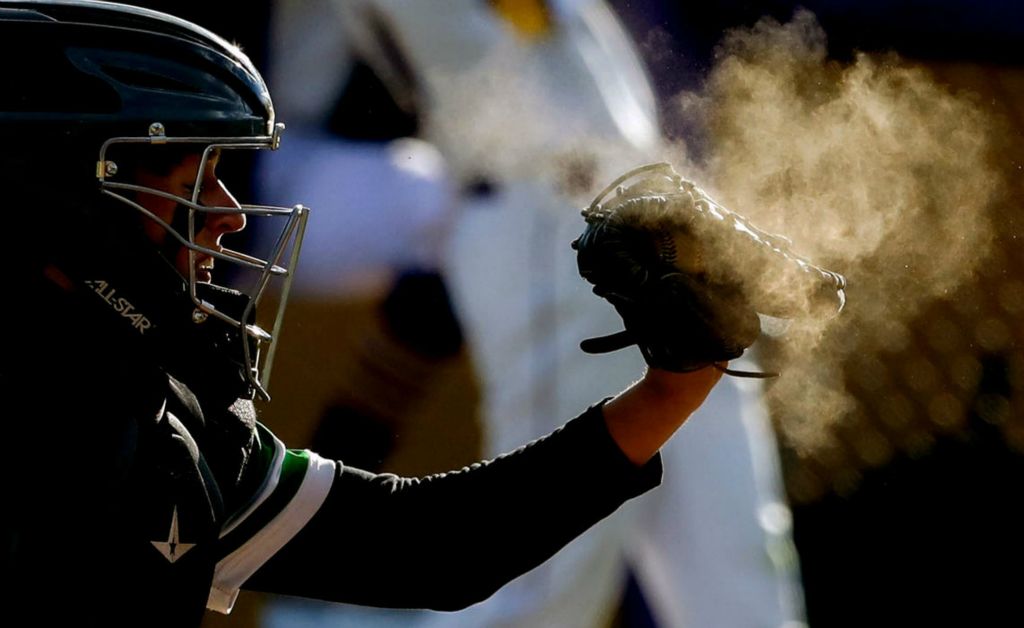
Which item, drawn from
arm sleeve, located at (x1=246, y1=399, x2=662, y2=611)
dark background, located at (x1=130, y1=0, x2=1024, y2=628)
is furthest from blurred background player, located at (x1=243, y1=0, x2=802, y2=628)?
arm sleeve, located at (x1=246, y1=399, x2=662, y2=611)

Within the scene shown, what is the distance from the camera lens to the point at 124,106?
5.84 feet

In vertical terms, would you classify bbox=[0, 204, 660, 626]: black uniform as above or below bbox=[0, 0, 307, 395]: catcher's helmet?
below

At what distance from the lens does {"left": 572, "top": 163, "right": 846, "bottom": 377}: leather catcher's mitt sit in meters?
1.75

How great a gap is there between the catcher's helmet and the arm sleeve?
0.27 metres

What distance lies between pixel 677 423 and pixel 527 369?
121cm

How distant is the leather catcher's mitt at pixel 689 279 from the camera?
1746 mm

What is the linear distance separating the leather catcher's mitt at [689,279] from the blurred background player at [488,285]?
3.72 feet

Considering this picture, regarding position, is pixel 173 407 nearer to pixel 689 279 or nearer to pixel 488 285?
pixel 689 279

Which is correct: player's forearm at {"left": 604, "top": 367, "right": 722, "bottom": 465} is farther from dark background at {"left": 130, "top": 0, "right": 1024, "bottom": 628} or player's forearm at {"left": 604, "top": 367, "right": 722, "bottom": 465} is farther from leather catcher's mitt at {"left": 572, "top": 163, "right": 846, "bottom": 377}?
dark background at {"left": 130, "top": 0, "right": 1024, "bottom": 628}

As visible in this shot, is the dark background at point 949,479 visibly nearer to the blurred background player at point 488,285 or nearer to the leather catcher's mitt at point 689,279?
the blurred background player at point 488,285

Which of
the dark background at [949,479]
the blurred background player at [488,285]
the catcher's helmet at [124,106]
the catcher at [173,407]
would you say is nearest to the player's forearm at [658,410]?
the catcher at [173,407]

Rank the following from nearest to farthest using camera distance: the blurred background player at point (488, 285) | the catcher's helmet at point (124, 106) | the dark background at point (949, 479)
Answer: the catcher's helmet at point (124, 106)
the blurred background player at point (488, 285)
the dark background at point (949, 479)

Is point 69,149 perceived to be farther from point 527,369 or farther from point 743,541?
point 743,541

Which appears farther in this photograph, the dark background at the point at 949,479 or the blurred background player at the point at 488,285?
the dark background at the point at 949,479
